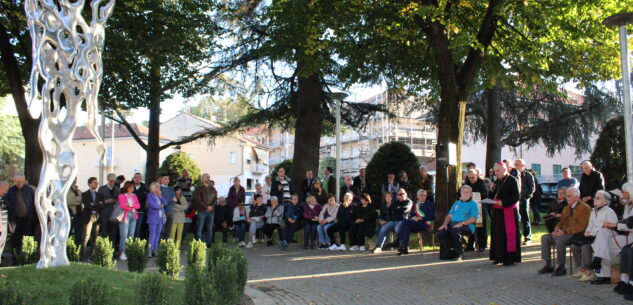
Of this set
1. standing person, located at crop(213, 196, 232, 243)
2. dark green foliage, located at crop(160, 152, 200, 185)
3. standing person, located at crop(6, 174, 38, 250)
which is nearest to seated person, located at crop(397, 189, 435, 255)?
standing person, located at crop(213, 196, 232, 243)

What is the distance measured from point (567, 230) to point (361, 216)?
5843mm

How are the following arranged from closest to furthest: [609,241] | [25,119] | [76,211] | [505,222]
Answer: [609,241] → [505,222] → [76,211] → [25,119]

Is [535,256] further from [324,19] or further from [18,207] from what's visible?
[18,207]

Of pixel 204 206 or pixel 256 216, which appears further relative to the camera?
pixel 256 216

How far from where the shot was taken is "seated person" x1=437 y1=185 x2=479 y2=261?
40.3 feet

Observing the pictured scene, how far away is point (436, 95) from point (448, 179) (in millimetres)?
5913

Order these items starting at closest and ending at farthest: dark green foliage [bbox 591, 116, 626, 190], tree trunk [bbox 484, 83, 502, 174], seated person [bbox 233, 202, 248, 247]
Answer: dark green foliage [bbox 591, 116, 626, 190], seated person [bbox 233, 202, 248, 247], tree trunk [bbox 484, 83, 502, 174]

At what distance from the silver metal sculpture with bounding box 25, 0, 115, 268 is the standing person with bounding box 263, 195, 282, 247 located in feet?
26.1

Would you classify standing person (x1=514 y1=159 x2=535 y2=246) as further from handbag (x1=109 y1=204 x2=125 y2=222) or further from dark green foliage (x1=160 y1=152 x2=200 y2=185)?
dark green foliage (x1=160 y1=152 x2=200 y2=185)

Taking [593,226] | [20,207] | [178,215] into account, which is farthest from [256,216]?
[593,226]

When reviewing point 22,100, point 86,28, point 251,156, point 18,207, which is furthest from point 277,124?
point 251,156

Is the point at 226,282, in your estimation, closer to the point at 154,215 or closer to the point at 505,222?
the point at 505,222

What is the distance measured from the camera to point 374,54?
18547 mm

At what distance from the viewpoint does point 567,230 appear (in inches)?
399
